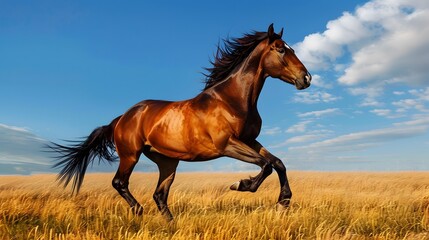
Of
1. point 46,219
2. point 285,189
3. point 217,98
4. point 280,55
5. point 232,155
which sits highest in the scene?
point 280,55

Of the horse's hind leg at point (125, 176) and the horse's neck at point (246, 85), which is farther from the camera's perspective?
the horse's hind leg at point (125, 176)

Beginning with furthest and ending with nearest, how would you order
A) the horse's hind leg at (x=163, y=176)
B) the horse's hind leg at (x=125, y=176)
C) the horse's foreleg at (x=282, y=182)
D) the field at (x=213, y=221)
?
the horse's hind leg at (x=125, y=176)
the horse's hind leg at (x=163, y=176)
the horse's foreleg at (x=282, y=182)
the field at (x=213, y=221)

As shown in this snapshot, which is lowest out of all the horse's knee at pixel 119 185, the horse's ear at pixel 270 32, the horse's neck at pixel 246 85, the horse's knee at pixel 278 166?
the horse's knee at pixel 119 185

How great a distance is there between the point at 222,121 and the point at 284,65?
1277mm

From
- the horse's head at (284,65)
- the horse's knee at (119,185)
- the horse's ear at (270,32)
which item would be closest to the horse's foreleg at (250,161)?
the horse's head at (284,65)

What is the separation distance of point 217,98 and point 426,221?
13.0 ft

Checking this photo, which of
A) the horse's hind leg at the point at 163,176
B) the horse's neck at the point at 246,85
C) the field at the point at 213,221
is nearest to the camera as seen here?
the field at the point at 213,221

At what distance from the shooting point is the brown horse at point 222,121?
6.04m

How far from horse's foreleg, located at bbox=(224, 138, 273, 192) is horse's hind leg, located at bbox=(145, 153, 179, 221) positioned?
184cm

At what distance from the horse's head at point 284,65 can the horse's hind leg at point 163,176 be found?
244cm

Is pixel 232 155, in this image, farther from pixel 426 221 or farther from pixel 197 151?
pixel 426 221

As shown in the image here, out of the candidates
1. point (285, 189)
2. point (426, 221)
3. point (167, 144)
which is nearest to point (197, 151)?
point (167, 144)

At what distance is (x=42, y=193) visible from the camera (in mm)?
10711

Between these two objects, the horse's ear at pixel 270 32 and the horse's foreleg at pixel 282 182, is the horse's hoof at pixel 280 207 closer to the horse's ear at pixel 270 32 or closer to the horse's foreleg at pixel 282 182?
the horse's foreleg at pixel 282 182
